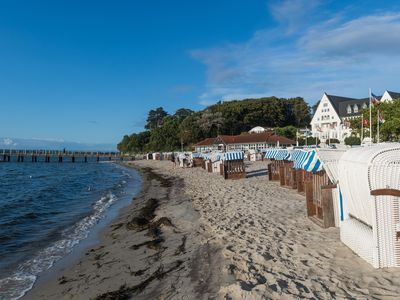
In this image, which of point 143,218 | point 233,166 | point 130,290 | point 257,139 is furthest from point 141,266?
point 257,139

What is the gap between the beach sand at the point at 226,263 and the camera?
213 inches

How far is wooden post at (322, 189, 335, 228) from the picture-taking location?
329 inches

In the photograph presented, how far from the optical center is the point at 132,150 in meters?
123

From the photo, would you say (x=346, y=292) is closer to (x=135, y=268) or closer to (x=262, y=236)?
(x=262, y=236)

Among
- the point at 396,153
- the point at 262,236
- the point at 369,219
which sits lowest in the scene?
the point at 262,236

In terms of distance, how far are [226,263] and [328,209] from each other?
3206 mm

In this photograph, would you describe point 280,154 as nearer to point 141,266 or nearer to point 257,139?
point 141,266

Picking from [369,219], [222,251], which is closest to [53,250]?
[222,251]

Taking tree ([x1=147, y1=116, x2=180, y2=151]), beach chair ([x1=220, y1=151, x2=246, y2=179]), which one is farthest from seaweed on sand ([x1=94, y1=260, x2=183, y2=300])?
tree ([x1=147, y1=116, x2=180, y2=151])

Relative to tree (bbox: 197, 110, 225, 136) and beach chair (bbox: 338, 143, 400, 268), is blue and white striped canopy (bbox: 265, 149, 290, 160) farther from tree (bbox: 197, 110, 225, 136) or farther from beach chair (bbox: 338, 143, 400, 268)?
tree (bbox: 197, 110, 225, 136)

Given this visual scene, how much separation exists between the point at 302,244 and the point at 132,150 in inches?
4628

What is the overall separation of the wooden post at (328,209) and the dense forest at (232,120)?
76.3 metres

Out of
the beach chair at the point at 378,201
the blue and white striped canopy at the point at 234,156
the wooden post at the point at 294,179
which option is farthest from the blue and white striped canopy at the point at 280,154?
the beach chair at the point at 378,201

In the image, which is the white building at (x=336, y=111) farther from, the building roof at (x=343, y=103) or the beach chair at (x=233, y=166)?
the beach chair at (x=233, y=166)
